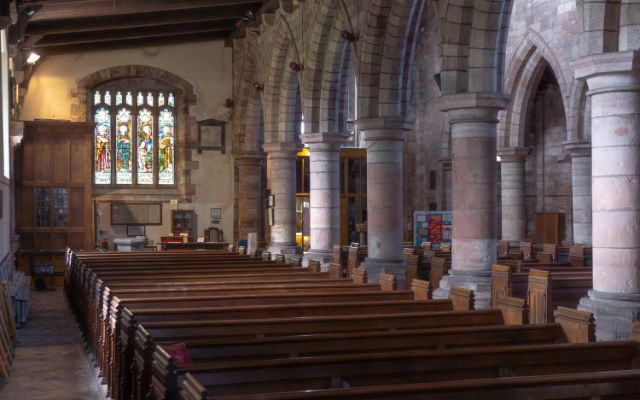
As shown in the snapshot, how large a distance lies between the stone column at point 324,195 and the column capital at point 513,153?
5798 millimetres

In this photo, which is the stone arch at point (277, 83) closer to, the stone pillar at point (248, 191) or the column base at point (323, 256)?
the column base at point (323, 256)

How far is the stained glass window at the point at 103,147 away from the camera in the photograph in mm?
22078

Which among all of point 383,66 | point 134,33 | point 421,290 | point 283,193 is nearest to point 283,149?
point 283,193

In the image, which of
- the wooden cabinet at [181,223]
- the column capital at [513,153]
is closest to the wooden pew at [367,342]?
the column capital at [513,153]

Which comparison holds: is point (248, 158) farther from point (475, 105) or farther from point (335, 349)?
point (335, 349)

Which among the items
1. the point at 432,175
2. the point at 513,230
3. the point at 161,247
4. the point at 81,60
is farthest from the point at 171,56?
Result: the point at 513,230

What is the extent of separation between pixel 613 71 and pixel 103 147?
1721cm

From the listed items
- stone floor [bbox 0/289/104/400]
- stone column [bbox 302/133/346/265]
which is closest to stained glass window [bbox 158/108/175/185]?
stone column [bbox 302/133/346/265]

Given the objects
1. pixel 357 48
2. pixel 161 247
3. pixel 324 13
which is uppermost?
pixel 324 13

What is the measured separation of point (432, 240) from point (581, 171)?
3.31 metres

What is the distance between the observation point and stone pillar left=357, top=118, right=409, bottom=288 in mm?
12430

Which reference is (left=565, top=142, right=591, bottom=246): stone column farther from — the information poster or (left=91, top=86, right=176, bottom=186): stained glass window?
(left=91, top=86, right=176, bottom=186): stained glass window

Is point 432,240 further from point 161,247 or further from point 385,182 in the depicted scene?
point 161,247

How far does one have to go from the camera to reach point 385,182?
12.5 meters
